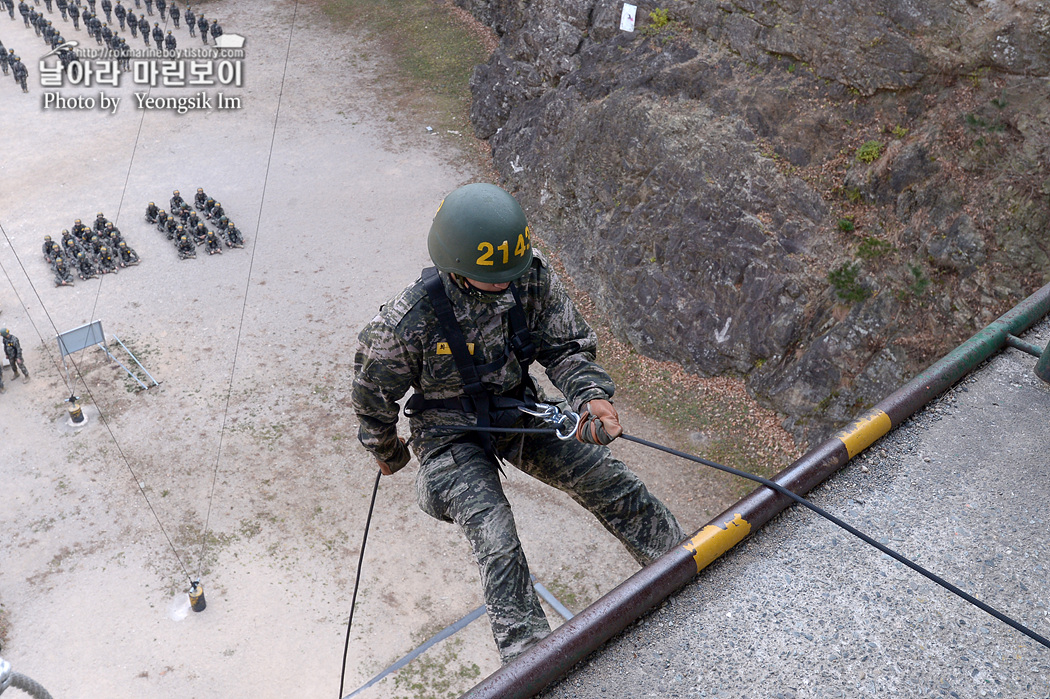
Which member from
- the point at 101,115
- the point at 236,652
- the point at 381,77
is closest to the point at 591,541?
the point at 236,652

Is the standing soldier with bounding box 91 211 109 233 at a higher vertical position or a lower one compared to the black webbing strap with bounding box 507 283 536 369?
lower

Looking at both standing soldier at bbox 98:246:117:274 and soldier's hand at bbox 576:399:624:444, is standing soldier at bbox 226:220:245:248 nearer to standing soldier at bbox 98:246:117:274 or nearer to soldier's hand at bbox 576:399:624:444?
standing soldier at bbox 98:246:117:274

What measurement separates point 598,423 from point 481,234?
1.14 metres

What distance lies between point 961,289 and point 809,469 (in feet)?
31.4

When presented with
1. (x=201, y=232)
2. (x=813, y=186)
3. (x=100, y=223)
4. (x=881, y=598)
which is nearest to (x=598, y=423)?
(x=881, y=598)

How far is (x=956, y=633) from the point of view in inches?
127

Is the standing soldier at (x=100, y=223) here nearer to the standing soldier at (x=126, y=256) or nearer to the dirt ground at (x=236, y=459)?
the dirt ground at (x=236, y=459)

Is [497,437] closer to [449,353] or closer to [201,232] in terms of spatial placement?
[449,353]

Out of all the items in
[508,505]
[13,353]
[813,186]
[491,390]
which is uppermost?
[491,390]

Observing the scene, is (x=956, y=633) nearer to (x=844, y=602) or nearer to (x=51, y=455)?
(x=844, y=602)

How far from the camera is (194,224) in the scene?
18.7 metres

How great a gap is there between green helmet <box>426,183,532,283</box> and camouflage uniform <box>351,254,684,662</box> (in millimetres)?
321

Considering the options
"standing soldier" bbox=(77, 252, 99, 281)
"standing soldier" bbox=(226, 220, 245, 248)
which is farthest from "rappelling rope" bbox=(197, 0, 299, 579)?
"standing soldier" bbox=(77, 252, 99, 281)

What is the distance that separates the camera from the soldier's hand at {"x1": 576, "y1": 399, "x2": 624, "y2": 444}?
411cm
